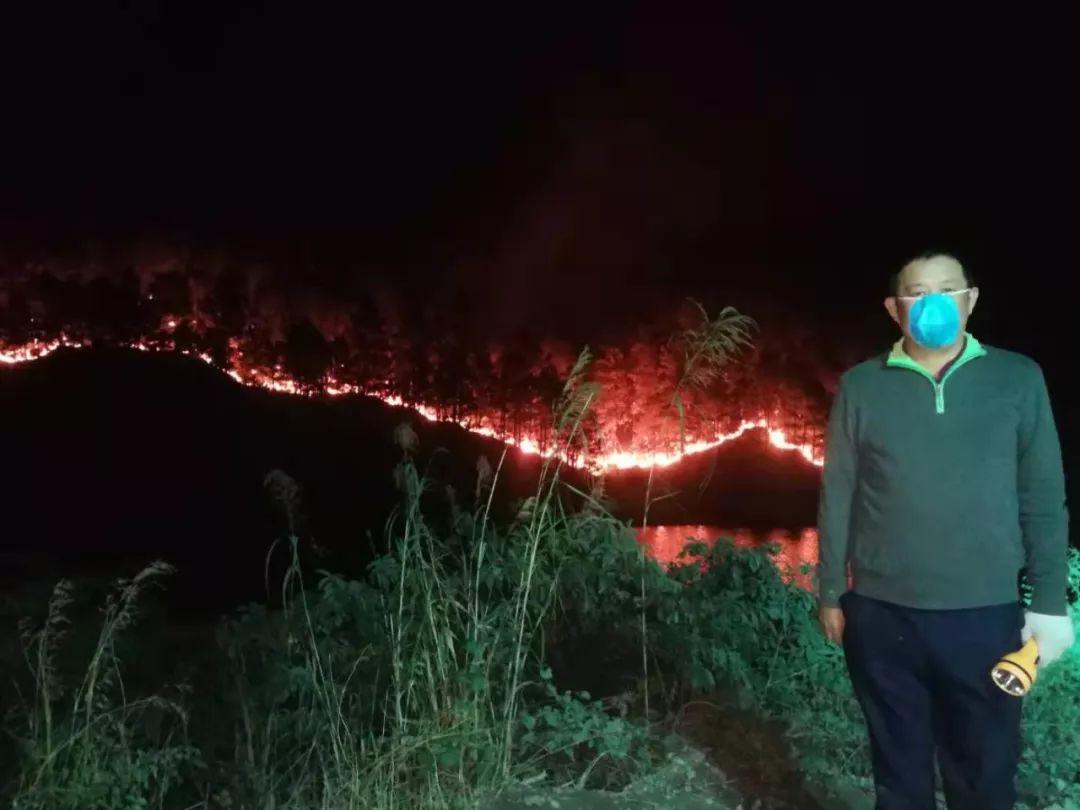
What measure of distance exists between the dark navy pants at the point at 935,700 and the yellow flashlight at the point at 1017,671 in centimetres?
5

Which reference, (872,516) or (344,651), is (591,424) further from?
(872,516)

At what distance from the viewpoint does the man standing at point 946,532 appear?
257cm

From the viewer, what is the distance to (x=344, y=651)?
4.48 meters

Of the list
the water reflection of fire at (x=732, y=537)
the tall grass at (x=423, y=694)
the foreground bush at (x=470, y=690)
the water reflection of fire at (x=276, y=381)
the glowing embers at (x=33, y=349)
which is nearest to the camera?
the tall grass at (x=423, y=694)

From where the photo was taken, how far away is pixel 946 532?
2.60 meters

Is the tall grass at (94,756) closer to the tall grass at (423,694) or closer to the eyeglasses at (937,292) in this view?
the tall grass at (423,694)

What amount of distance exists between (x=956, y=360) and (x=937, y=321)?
0.13m

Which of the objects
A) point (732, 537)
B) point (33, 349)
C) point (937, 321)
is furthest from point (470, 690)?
point (33, 349)

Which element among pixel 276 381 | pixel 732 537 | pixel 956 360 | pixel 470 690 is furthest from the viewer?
pixel 276 381

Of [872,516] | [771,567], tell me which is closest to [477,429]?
[771,567]

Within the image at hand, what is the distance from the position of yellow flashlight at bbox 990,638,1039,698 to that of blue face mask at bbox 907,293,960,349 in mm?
835

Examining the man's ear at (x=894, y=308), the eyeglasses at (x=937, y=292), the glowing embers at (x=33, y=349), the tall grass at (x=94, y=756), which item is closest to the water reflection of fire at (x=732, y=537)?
the tall grass at (x=94, y=756)

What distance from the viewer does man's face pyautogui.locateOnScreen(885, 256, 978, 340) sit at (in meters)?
2.67

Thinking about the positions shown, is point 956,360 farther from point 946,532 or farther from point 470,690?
point 470,690
